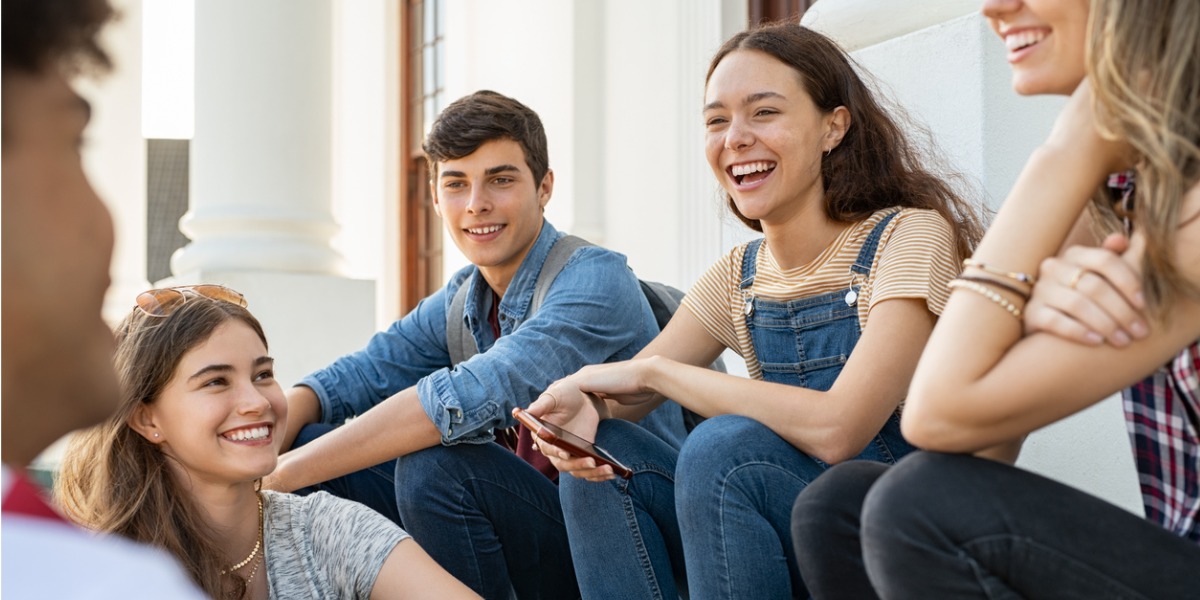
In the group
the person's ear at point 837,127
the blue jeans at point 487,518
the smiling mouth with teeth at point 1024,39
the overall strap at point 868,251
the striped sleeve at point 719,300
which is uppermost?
the smiling mouth with teeth at point 1024,39

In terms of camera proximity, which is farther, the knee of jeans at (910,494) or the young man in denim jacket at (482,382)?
the young man in denim jacket at (482,382)

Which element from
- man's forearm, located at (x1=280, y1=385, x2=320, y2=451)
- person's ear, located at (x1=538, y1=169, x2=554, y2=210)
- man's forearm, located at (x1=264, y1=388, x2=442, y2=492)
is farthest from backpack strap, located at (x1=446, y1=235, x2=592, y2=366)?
man's forearm, located at (x1=264, y1=388, x2=442, y2=492)

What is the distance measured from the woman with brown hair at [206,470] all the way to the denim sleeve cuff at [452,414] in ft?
0.98

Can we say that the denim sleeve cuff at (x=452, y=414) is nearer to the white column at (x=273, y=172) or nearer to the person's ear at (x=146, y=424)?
the person's ear at (x=146, y=424)

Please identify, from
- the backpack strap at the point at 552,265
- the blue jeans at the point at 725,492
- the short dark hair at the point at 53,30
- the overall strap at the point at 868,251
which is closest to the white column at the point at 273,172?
the backpack strap at the point at 552,265

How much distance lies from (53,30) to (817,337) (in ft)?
6.16

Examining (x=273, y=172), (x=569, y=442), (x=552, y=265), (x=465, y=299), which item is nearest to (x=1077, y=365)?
(x=569, y=442)

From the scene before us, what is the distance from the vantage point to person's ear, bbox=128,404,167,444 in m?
2.52

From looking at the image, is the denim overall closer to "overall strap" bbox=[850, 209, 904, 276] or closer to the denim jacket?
"overall strap" bbox=[850, 209, 904, 276]

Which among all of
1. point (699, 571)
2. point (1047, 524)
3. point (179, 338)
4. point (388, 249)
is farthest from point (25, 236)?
point (388, 249)

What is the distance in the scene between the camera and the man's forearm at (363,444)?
9.12 feet

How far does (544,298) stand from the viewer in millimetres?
3146

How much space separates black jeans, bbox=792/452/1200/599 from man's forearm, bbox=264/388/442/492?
4.55ft

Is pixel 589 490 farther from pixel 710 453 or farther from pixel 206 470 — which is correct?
pixel 206 470
